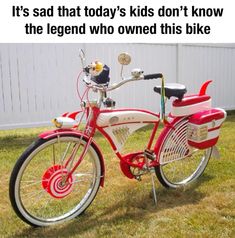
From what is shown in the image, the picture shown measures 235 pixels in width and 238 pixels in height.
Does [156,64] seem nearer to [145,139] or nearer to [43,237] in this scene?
[145,139]

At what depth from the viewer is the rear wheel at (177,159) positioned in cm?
323

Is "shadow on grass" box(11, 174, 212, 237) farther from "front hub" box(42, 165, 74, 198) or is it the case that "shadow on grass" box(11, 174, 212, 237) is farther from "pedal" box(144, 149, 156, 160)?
"pedal" box(144, 149, 156, 160)

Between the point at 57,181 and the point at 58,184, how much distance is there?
0.03m

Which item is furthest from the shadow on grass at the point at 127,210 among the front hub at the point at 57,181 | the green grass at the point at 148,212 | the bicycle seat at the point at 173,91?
the bicycle seat at the point at 173,91

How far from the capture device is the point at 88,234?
2547mm

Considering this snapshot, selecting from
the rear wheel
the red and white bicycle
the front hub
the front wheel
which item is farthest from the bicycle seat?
the front hub

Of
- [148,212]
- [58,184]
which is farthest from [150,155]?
[58,184]

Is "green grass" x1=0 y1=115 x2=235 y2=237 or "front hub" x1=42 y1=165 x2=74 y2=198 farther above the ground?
"front hub" x1=42 y1=165 x2=74 y2=198

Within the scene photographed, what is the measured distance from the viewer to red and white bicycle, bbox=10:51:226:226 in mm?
2633

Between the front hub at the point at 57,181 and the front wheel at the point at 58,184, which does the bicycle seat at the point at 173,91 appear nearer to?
the front wheel at the point at 58,184

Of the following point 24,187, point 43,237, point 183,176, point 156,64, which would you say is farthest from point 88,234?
point 156,64

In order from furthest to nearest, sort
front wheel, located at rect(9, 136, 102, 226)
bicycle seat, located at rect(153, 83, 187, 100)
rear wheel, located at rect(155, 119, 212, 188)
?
rear wheel, located at rect(155, 119, 212, 188)
bicycle seat, located at rect(153, 83, 187, 100)
front wheel, located at rect(9, 136, 102, 226)

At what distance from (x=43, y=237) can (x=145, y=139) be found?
10.3 ft

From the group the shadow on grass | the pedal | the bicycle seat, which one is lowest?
the shadow on grass
